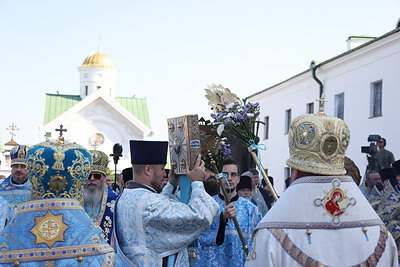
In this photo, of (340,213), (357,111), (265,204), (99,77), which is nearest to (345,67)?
(357,111)

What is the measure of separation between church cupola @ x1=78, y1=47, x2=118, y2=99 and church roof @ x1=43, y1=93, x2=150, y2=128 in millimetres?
2244

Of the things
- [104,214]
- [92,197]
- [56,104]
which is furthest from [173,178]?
[56,104]

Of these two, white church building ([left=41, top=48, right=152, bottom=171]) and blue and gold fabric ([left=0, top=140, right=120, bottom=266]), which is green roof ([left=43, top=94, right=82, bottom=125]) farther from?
blue and gold fabric ([left=0, top=140, right=120, bottom=266])

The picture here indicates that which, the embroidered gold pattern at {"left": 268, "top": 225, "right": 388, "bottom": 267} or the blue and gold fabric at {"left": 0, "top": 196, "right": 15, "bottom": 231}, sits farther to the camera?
the blue and gold fabric at {"left": 0, "top": 196, "right": 15, "bottom": 231}

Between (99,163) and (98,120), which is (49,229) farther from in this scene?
(98,120)

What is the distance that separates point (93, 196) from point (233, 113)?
7.88 feet

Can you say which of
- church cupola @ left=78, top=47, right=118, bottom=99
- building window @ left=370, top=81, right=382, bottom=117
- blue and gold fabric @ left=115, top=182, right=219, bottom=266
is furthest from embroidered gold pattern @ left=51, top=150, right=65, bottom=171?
church cupola @ left=78, top=47, right=118, bottom=99

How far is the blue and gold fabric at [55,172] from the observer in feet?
13.0

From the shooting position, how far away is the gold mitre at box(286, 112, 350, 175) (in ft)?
12.8

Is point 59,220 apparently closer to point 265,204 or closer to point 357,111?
point 265,204

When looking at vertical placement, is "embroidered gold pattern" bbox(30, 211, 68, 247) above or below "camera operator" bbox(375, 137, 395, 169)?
below

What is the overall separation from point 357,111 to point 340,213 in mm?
21577

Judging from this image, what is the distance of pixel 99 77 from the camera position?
61.4 m

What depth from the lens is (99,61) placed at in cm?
6209
